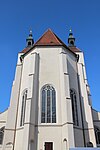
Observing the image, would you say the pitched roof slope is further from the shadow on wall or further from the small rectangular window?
the small rectangular window

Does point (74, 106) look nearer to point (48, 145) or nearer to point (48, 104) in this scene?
point (48, 104)

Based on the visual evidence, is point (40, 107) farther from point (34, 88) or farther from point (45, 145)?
point (45, 145)

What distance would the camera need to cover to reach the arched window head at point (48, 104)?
16003mm

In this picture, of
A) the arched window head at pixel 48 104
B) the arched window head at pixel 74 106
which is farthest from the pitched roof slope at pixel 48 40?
the arched window head at pixel 74 106

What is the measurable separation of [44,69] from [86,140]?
8.63 m

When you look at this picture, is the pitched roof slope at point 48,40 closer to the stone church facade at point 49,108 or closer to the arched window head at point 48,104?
the stone church facade at point 49,108

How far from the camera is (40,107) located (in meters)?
16.4

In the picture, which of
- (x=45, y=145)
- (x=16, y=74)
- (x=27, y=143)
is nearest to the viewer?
(x=27, y=143)

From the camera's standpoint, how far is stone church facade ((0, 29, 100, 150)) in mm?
14883

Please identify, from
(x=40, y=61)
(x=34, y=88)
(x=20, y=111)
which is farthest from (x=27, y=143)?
(x=40, y=61)

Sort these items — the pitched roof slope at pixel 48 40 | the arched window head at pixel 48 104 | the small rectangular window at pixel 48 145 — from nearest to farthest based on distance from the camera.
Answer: the small rectangular window at pixel 48 145 < the arched window head at pixel 48 104 < the pitched roof slope at pixel 48 40

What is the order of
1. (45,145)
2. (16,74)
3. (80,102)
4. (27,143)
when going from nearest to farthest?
1. (27,143)
2. (45,145)
3. (80,102)
4. (16,74)

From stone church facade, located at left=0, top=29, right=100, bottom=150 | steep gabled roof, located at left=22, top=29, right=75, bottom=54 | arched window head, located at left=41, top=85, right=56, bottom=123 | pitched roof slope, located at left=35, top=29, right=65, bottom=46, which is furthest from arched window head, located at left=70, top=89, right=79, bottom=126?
pitched roof slope, located at left=35, top=29, right=65, bottom=46

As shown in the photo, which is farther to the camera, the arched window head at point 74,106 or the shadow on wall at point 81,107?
the arched window head at point 74,106
